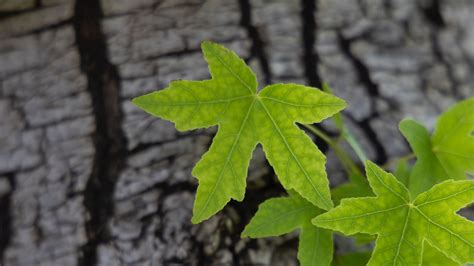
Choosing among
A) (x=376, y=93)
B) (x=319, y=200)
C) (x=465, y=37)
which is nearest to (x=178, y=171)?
(x=319, y=200)

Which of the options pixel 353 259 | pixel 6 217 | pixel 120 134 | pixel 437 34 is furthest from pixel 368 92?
pixel 6 217

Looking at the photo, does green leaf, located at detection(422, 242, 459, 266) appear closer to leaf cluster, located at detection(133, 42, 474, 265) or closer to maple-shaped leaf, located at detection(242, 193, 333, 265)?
leaf cluster, located at detection(133, 42, 474, 265)

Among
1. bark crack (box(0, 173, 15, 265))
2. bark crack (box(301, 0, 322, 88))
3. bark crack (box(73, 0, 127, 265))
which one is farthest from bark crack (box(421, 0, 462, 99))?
bark crack (box(0, 173, 15, 265))

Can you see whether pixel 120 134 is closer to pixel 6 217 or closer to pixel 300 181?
pixel 6 217

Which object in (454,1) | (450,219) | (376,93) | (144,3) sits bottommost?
(450,219)

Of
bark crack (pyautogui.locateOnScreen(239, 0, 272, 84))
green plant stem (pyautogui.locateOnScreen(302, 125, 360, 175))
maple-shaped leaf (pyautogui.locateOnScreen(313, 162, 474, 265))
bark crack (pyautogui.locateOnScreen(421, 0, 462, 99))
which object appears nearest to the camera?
maple-shaped leaf (pyautogui.locateOnScreen(313, 162, 474, 265))

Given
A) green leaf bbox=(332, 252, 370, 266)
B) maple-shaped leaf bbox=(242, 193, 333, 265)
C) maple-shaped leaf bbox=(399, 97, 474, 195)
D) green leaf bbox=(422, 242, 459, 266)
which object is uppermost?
maple-shaped leaf bbox=(399, 97, 474, 195)

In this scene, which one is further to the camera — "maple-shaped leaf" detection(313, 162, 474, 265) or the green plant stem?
the green plant stem

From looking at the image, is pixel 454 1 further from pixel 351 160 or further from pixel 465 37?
pixel 351 160
